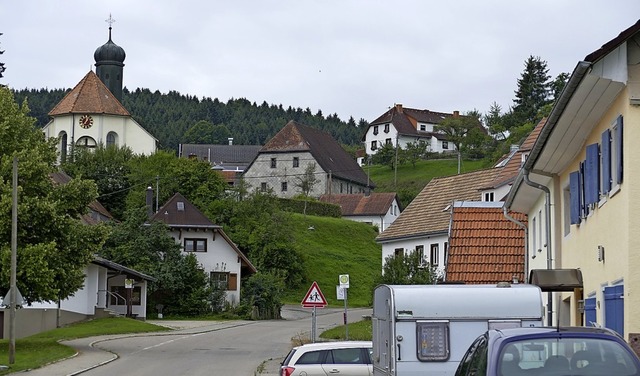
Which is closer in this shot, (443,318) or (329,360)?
(443,318)

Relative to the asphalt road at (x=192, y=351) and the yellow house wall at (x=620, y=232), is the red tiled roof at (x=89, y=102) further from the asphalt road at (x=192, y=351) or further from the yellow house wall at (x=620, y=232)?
the yellow house wall at (x=620, y=232)

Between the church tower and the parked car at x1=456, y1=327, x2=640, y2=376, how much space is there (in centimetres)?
12560

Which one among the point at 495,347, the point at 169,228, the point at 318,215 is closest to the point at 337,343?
the point at 495,347

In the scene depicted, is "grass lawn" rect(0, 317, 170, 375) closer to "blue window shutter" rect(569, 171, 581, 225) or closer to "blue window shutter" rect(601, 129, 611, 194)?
"blue window shutter" rect(569, 171, 581, 225)

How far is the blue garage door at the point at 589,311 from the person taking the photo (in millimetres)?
18703

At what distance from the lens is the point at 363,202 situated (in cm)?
11950

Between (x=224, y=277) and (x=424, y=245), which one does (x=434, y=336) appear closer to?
(x=424, y=245)

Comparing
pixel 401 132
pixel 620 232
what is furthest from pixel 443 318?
pixel 401 132

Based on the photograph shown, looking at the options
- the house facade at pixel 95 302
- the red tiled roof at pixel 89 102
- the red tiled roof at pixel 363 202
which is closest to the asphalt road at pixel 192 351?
the house facade at pixel 95 302

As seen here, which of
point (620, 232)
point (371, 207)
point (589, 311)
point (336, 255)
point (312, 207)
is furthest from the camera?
point (371, 207)

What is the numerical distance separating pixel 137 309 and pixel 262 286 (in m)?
8.10

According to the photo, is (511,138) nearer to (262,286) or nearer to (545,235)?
(262,286)

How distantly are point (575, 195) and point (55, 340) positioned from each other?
30.5 m

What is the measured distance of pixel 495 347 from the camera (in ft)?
32.0
